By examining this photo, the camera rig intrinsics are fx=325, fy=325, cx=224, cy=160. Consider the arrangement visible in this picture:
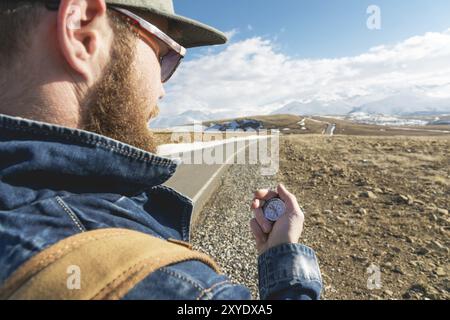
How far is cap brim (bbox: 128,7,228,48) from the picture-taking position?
76.8 inches

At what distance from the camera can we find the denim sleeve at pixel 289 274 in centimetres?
160

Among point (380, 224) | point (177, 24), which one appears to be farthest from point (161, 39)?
point (380, 224)

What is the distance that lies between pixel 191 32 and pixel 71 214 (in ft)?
5.24

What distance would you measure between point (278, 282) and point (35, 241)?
1.13 meters

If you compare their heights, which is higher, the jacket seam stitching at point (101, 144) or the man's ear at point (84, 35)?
the man's ear at point (84, 35)

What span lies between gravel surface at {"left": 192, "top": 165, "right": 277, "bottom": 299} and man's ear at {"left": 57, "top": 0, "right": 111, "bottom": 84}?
4030 millimetres

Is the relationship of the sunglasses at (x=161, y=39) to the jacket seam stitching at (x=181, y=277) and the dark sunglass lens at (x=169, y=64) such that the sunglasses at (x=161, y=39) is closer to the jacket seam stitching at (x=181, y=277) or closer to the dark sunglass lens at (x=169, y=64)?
the dark sunglass lens at (x=169, y=64)

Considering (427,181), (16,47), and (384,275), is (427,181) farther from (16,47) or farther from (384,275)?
(16,47)

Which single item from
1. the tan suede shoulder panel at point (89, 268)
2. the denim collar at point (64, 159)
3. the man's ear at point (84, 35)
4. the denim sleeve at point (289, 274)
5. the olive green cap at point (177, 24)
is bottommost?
the denim sleeve at point (289, 274)

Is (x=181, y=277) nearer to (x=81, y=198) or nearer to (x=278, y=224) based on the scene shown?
(x=81, y=198)

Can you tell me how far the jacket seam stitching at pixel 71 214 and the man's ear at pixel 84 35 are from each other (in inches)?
25.2

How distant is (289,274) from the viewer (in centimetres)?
164

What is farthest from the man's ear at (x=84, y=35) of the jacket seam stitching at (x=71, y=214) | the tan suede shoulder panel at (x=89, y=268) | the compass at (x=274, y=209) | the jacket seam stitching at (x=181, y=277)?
the compass at (x=274, y=209)
